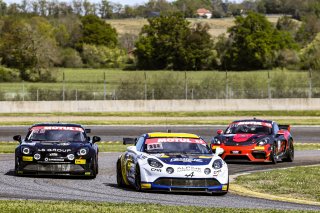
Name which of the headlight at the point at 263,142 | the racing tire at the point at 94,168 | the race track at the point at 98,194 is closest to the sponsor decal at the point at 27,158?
the race track at the point at 98,194

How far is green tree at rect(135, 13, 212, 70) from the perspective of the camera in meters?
93.2

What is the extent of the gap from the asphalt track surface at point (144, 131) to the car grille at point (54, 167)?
17.6m

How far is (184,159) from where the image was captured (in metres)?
17.7

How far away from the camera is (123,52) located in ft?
366

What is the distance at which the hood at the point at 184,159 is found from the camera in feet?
57.6

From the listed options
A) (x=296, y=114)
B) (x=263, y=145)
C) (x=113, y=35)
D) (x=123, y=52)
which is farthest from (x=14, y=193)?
(x=113, y=35)

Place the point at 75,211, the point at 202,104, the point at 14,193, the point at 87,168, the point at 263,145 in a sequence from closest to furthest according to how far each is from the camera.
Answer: the point at 75,211, the point at 14,193, the point at 87,168, the point at 263,145, the point at 202,104

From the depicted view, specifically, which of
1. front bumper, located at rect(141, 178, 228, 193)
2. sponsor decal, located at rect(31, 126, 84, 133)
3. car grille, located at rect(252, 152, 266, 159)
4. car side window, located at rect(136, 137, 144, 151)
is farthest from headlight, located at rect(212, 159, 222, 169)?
car grille, located at rect(252, 152, 266, 159)

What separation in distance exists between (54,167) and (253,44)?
76.0 metres

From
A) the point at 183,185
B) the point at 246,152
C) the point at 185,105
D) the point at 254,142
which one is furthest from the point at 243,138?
the point at 185,105

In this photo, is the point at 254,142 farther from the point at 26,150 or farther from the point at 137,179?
the point at 137,179

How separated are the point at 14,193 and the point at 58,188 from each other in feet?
4.43

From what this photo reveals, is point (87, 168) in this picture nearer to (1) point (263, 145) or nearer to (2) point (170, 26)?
(1) point (263, 145)

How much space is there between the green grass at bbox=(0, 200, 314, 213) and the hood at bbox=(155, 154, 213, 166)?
2.50 metres
